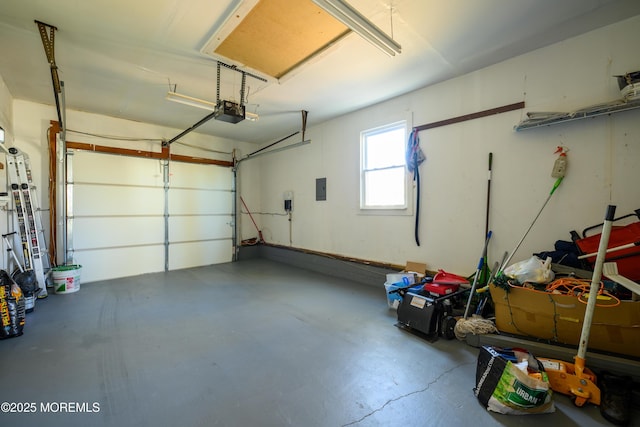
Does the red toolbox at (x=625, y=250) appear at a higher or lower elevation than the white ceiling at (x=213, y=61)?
lower

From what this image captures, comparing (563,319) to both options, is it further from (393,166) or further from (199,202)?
(199,202)

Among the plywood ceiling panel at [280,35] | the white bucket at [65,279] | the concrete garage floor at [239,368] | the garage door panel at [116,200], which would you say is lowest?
the concrete garage floor at [239,368]

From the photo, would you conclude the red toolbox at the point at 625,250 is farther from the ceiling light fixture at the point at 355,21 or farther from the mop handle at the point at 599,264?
the ceiling light fixture at the point at 355,21

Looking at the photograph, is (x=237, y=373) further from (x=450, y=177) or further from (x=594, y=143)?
(x=594, y=143)

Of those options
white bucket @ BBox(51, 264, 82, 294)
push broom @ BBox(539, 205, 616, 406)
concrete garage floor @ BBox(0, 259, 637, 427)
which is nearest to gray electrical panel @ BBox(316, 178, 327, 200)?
concrete garage floor @ BBox(0, 259, 637, 427)

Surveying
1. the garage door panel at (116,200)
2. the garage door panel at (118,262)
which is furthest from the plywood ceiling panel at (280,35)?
the garage door panel at (118,262)

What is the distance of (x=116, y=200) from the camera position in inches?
196

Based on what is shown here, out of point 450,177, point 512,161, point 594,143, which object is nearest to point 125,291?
point 450,177

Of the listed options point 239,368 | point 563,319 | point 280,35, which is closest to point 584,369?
point 563,319

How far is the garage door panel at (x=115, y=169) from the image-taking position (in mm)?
4648

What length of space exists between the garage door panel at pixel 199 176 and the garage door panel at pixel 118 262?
1.48 m

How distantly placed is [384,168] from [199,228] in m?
4.39

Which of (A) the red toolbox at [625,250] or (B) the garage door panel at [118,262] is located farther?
(B) the garage door panel at [118,262]

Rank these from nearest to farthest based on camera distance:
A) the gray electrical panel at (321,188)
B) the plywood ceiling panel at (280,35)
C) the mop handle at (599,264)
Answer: the mop handle at (599,264) < the plywood ceiling panel at (280,35) < the gray electrical panel at (321,188)
